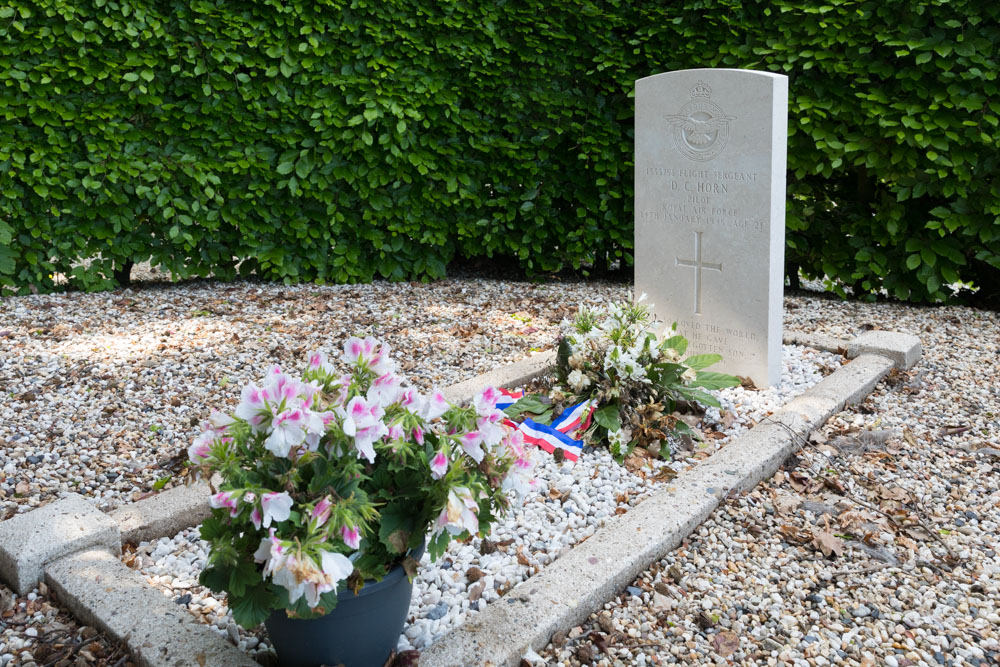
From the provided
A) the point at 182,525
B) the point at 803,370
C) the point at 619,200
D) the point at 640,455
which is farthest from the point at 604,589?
the point at 619,200

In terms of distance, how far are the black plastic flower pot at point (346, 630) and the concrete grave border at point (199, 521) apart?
12cm

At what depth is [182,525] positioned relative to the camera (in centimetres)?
275

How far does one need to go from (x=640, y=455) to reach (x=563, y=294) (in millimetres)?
2848

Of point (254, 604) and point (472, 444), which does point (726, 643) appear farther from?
point (254, 604)

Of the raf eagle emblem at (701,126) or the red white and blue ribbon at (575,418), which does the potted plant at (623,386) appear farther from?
the raf eagle emblem at (701,126)

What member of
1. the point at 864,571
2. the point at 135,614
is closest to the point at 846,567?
the point at 864,571

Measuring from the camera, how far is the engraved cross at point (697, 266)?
4039mm

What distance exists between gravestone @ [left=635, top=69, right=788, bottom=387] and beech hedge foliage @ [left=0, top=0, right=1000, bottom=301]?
74.1 inches

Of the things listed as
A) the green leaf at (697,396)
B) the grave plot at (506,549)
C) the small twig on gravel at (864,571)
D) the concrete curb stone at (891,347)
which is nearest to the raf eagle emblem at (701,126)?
the green leaf at (697,396)

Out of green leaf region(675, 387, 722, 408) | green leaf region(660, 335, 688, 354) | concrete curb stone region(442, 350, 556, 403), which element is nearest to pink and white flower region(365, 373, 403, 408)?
concrete curb stone region(442, 350, 556, 403)

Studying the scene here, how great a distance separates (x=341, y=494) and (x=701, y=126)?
2803mm

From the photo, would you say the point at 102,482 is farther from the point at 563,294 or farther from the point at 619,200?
the point at 619,200

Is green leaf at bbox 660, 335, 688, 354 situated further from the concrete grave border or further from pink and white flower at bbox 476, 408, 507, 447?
pink and white flower at bbox 476, 408, 507, 447

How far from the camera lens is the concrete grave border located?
2.04 meters
